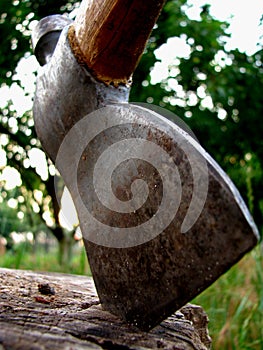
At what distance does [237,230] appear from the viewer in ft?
2.26

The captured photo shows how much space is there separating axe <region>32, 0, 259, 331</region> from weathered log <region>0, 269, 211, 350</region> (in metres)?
0.04

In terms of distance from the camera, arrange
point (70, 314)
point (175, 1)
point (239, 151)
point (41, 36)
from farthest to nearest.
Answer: point (239, 151) < point (175, 1) < point (41, 36) < point (70, 314)

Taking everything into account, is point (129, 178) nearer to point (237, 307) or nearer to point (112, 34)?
point (112, 34)

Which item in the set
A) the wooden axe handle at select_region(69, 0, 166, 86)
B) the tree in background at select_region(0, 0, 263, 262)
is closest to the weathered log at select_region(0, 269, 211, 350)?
the wooden axe handle at select_region(69, 0, 166, 86)

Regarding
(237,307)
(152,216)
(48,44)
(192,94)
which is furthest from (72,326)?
(192,94)

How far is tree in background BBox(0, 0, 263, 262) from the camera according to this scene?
8.23ft

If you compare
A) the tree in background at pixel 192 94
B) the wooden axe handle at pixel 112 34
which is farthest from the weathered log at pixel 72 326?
the tree in background at pixel 192 94

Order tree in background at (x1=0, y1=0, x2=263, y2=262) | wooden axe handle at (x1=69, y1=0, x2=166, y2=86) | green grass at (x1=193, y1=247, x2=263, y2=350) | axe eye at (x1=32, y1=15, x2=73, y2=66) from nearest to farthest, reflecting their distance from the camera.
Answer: wooden axe handle at (x1=69, y1=0, x2=166, y2=86) < axe eye at (x1=32, y1=15, x2=73, y2=66) < green grass at (x1=193, y1=247, x2=263, y2=350) < tree in background at (x1=0, y1=0, x2=263, y2=262)

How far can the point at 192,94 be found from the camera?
2.90 metres

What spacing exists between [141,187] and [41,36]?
57 centimetres

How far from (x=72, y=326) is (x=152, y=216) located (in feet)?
0.83

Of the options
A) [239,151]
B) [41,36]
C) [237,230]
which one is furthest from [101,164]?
[239,151]

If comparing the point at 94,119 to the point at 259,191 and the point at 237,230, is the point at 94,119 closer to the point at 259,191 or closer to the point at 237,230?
A: the point at 237,230

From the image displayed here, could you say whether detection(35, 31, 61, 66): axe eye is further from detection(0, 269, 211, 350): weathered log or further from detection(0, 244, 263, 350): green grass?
detection(0, 244, 263, 350): green grass
